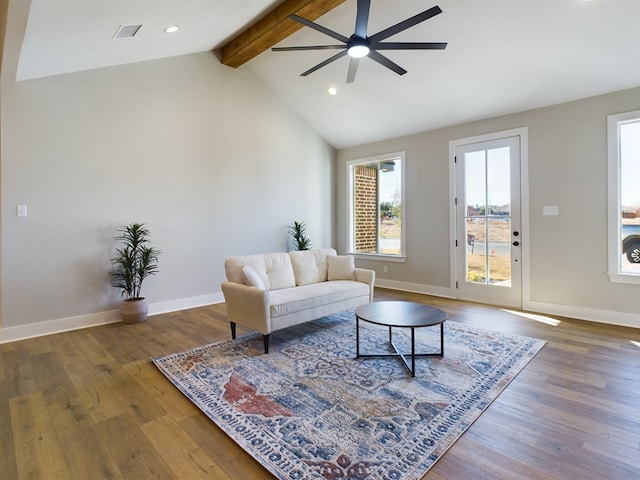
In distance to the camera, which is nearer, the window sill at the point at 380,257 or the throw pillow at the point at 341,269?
the throw pillow at the point at 341,269

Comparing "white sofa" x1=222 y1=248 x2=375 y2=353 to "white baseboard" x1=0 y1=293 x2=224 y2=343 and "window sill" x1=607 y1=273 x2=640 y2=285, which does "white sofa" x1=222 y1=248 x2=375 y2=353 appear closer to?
"white baseboard" x1=0 y1=293 x2=224 y2=343

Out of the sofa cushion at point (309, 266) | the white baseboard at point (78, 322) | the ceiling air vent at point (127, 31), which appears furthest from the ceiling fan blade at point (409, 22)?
the white baseboard at point (78, 322)

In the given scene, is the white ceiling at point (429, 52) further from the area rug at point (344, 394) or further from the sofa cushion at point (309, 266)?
the area rug at point (344, 394)

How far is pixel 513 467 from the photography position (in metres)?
1.66

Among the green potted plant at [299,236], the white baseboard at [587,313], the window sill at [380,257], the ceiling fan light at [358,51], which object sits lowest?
the white baseboard at [587,313]

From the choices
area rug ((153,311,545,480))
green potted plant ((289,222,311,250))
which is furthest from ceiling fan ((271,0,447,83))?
green potted plant ((289,222,311,250))

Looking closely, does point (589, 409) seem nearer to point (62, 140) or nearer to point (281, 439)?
point (281, 439)

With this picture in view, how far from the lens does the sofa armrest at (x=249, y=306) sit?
3072mm

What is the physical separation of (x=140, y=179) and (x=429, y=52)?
3.96 meters

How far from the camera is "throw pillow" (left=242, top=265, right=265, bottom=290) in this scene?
333cm

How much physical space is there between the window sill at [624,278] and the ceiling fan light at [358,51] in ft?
12.2

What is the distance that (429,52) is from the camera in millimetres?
3977

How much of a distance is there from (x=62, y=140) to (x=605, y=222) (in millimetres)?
6313

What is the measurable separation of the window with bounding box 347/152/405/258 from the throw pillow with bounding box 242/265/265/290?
3.27m
